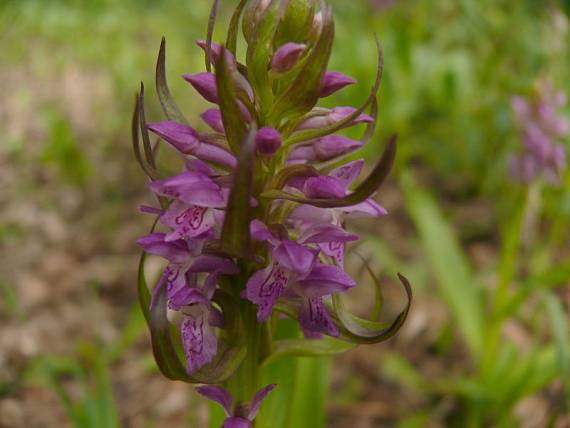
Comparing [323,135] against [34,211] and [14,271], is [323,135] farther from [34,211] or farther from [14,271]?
[34,211]

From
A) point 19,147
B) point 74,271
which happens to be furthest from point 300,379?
point 19,147

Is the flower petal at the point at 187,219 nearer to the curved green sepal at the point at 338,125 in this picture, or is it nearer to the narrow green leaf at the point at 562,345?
the curved green sepal at the point at 338,125

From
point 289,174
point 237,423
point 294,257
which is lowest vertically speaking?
point 237,423

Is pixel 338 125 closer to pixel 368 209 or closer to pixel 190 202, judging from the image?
pixel 368 209

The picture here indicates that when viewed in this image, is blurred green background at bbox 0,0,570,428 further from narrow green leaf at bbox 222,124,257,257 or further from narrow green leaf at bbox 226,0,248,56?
narrow green leaf at bbox 226,0,248,56

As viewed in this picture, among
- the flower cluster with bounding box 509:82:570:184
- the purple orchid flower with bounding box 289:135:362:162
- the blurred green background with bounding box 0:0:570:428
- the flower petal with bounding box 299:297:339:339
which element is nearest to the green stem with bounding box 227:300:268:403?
the flower petal with bounding box 299:297:339:339

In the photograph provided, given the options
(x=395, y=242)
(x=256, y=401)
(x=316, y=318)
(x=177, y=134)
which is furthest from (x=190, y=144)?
(x=395, y=242)
